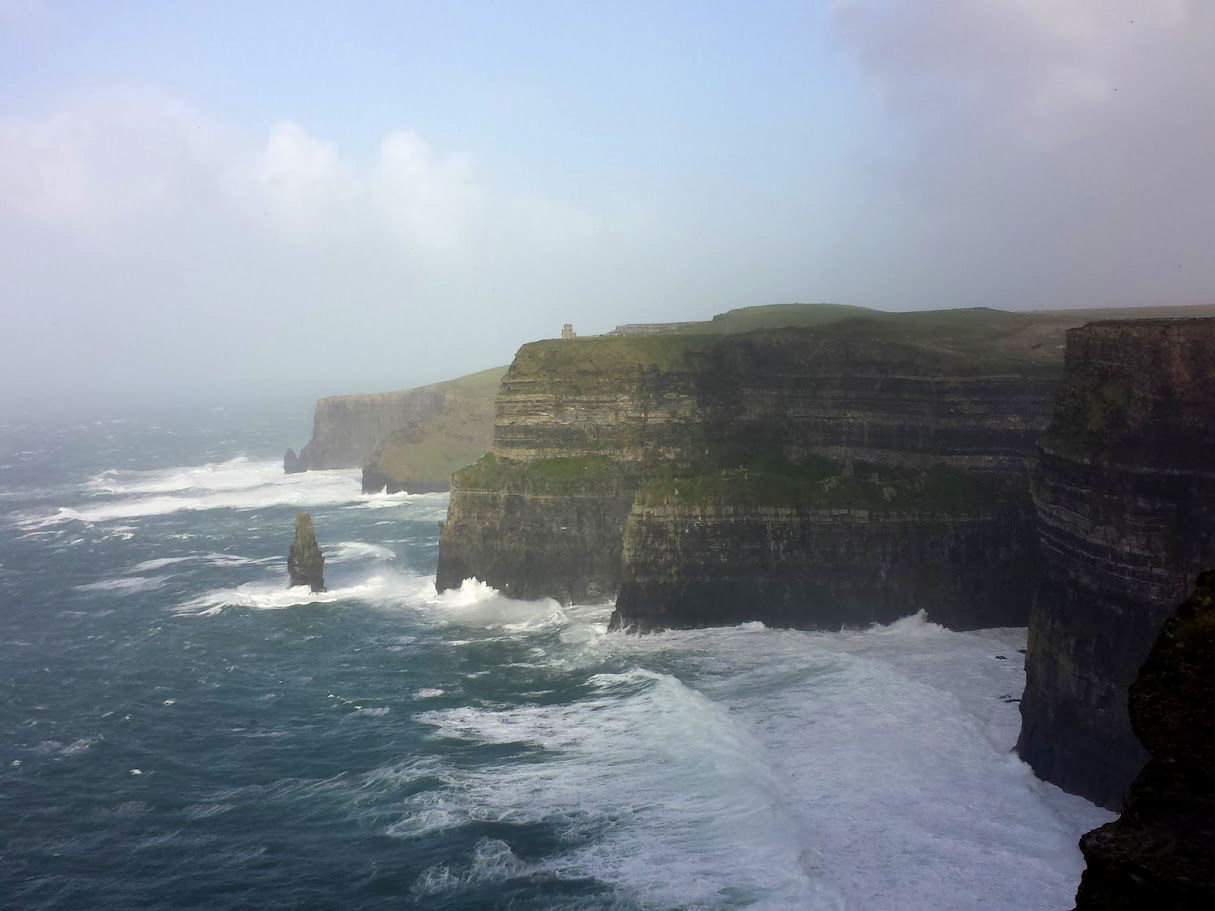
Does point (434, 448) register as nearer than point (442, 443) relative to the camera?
Yes

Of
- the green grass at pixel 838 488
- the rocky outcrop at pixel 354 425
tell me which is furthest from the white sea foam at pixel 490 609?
the rocky outcrop at pixel 354 425

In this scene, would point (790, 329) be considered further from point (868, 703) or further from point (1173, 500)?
point (1173, 500)

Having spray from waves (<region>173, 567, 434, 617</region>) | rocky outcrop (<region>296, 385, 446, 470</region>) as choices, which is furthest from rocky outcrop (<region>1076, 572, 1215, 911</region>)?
rocky outcrop (<region>296, 385, 446, 470</region>)

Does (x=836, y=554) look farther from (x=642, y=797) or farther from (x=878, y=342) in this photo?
(x=642, y=797)

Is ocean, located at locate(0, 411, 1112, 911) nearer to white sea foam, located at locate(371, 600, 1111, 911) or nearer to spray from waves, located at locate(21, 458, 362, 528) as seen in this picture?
white sea foam, located at locate(371, 600, 1111, 911)

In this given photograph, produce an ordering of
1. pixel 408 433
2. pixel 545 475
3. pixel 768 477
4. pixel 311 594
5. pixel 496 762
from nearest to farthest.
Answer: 1. pixel 496 762
2. pixel 768 477
3. pixel 545 475
4. pixel 311 594
5. pixel 408 433

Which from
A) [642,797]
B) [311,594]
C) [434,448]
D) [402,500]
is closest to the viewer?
[642,797]

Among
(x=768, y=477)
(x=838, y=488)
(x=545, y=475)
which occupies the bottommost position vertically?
(x=838, y=488)

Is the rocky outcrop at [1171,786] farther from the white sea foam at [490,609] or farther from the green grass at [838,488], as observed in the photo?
the white sea foam at [490,609]

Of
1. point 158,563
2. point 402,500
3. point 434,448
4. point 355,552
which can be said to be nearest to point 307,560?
point 355,552
